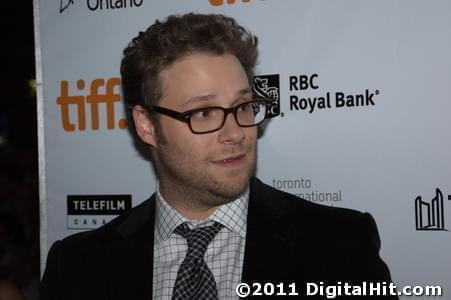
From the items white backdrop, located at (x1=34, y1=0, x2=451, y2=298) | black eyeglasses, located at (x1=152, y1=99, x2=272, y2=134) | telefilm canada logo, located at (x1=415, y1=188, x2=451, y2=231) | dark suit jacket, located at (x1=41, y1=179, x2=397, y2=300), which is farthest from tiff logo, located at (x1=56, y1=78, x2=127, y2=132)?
telefilm canada logo, located at (x1=415, y1=188, x2=451, y2=231)

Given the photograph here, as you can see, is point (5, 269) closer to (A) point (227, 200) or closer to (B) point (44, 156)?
(B) point (44, 156)

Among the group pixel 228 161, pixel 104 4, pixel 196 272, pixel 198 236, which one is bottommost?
pixel 196 272

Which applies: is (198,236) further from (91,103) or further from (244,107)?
(91,103)

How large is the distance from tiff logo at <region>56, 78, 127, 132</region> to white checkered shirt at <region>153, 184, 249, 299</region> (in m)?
0.62

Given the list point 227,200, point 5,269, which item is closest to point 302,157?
point 227,200

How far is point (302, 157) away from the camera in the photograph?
214 cm

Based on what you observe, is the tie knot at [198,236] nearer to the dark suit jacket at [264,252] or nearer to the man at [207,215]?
the man at [207,215]

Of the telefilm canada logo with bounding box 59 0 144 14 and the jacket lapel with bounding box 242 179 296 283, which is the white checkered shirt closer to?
the jacket lapel with bounding box 242 179 296 283

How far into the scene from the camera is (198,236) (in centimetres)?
194

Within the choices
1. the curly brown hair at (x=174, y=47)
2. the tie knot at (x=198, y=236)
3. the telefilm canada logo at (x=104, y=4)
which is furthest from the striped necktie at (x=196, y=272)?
the telefilm canada logo at (x=104, y=4)

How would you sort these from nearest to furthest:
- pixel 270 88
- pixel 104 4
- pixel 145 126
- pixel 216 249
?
pixel 216 249
pixel 145 126
pixel 270 88
pixel 104 4

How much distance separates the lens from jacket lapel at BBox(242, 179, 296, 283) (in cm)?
184

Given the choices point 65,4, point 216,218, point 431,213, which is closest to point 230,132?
point 216,218

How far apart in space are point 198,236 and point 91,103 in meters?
0.85
